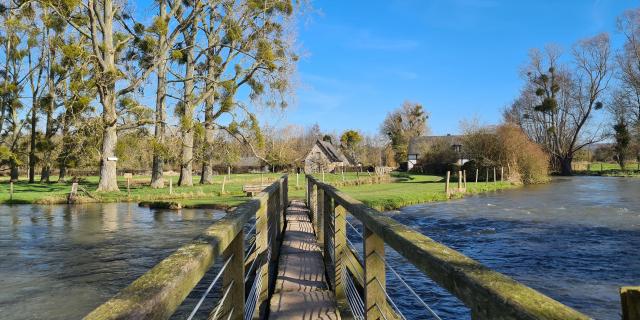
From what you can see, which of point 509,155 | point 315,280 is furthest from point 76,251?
point 509,155

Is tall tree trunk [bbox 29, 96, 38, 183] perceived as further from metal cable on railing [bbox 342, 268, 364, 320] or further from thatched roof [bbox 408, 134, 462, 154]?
thatched roof [bbox 408, 134, 462, 154]

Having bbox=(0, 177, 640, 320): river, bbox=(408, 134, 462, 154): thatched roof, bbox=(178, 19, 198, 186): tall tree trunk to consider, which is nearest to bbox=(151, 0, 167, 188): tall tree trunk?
bbox=(178, 19, 198, 186): tall tree trunk

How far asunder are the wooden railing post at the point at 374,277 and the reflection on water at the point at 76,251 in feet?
18.9

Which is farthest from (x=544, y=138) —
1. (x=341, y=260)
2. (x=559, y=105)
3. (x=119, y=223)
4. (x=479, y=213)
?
(x=341, y=260)

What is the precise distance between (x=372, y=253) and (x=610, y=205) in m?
22.4

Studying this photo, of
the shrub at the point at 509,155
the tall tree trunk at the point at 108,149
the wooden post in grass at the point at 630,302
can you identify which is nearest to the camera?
the wooden post in grass at the point at 630,302

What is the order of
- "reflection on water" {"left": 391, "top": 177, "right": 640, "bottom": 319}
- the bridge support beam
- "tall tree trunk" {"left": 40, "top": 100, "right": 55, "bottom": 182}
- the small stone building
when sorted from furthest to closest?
the small stone building, "tall tree trunk" {"left": 40, "top": 100, "right": 55, "bottom": 182}, "reflection on water" {"left": 391, "top": 177, "right": 640, "bottom": 319}, the bridge support beam

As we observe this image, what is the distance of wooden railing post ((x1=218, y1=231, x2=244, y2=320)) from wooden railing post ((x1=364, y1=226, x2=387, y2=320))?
81 centimetres

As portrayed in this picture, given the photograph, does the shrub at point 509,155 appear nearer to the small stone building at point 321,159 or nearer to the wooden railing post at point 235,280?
the small stone building at point 321,159

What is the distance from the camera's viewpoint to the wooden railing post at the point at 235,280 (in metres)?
3.22

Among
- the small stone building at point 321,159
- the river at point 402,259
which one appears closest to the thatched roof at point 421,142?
the small stone building at point 321,159

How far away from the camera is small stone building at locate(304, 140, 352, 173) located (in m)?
72.7

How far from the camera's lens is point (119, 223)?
17312mm

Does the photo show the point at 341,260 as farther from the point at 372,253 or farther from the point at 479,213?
the point at 479,213
